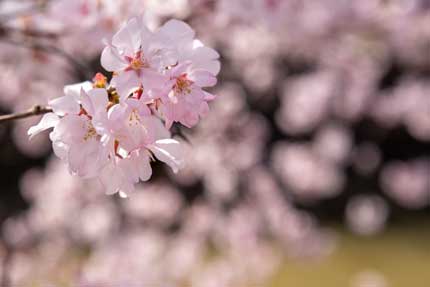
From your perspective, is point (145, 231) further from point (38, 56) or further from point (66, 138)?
point (66, 138)

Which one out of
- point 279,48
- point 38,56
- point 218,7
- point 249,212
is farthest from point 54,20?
Answer: point 279,48

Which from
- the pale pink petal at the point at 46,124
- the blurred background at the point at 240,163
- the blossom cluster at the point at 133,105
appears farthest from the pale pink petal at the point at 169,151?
the blurred background at the point at 240,163

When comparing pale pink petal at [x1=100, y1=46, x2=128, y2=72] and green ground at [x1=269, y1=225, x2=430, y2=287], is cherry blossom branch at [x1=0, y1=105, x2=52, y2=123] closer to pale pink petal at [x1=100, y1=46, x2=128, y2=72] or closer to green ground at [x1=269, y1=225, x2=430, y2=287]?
pale pink petal at [x1=100, y1=46, x2=128, y2=72]

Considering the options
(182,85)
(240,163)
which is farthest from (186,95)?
(240,163)

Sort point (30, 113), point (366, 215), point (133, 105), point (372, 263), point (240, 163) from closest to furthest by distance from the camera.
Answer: point (133, 105) → point (30, 113) → point (240, 163) → point (366, 215) → point (372, 263)

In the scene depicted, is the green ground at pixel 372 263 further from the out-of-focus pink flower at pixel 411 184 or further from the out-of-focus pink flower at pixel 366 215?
the out-of-focus pink flower at pixel 411 184

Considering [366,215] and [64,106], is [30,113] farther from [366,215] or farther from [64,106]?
[366,215]
